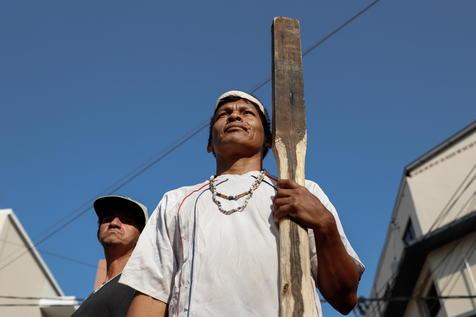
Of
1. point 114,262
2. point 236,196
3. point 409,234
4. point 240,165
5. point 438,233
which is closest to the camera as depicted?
point 236,196

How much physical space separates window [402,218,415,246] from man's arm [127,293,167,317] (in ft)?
50.0

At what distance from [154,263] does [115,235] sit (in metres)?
1.51

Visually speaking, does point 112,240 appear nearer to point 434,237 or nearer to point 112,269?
point 112,269

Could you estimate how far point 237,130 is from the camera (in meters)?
2.76

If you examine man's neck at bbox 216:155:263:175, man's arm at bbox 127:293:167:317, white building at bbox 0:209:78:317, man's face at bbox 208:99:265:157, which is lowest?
man's arm at bbox 127:293:167:317

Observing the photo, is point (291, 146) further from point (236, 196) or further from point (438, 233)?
point (438, 233)

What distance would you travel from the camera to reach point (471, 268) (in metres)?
13.7

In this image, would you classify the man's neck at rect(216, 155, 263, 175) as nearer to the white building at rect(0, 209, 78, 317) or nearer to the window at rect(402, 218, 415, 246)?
the white building at rect(0, 209, 78, 317)

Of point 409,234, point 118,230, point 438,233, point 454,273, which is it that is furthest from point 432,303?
point 118,230

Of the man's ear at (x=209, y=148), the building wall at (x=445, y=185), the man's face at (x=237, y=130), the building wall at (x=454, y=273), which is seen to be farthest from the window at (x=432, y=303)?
the man's face at (x=237, y=130)

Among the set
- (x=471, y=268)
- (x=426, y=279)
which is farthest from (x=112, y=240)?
(x=426, y=279)

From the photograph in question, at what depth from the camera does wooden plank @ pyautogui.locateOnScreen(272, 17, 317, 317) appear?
1.89 m

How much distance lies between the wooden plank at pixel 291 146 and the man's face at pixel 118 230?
1.78m

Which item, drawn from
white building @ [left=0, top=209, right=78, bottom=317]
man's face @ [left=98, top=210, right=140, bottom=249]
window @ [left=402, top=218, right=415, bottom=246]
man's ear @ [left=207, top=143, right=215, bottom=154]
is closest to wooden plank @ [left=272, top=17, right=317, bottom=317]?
man's ear @ [left=207, top=143, right=215, bottom=154]
